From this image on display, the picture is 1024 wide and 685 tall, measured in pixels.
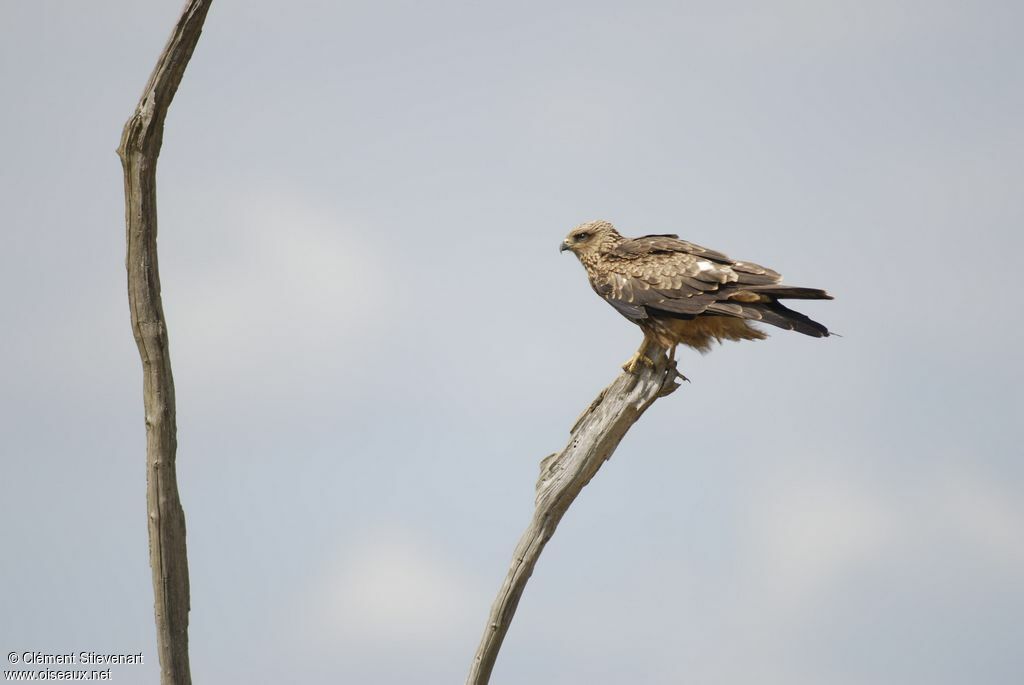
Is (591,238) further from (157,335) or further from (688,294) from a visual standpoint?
(157,335)

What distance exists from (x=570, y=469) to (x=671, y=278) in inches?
60.5

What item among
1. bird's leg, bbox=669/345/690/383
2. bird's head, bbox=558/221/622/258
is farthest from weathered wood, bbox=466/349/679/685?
bird's head, bbox=558/221/622/258

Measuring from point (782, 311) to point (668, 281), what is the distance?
0.79 metres

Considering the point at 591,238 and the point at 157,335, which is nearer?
the point at 157,335

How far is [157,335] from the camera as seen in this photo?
645cm

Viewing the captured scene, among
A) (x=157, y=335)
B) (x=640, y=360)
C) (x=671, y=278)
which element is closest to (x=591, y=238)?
(x=671, y=278)

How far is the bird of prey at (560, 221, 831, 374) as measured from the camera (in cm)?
647

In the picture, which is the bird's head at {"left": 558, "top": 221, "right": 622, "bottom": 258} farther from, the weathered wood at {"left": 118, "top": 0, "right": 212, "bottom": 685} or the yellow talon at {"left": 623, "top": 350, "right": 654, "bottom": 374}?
the weathered wood at {"left": 118, "top": 0, "right": 212, "bottom": 685}

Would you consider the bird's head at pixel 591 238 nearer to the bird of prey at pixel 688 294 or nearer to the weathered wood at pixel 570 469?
the bird of prey at pixel 688 294

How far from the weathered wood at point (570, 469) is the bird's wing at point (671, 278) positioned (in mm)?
451

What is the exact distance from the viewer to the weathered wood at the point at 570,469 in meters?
7.04

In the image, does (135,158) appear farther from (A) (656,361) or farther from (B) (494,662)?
(B) (494,662)

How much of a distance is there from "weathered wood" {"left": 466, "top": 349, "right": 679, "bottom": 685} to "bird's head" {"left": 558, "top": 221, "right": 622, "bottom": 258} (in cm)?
98

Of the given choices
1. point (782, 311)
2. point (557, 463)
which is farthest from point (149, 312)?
point (782, 311)
